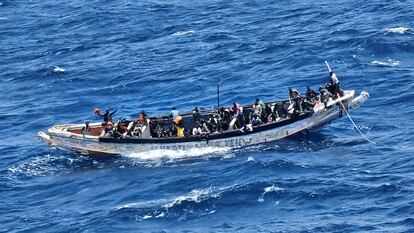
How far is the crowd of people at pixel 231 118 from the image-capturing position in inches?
2598

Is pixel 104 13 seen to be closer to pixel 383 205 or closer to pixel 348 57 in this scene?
pixel 348 57

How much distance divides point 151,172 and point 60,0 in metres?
60.5

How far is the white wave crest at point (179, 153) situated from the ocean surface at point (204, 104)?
4.4 inches

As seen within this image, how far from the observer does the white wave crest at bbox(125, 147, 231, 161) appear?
2574 inches

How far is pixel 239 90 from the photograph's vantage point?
253 ft

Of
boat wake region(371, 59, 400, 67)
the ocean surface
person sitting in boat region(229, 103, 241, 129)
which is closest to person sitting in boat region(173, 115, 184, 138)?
the ocean surface

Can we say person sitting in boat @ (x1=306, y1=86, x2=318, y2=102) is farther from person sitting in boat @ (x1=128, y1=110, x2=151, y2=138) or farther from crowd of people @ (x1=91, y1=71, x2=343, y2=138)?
person sitting in boat @ (x1=128, y1=110, x2=151, y2=138)

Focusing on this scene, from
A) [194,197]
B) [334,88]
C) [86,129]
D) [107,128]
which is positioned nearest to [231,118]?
[334,88]

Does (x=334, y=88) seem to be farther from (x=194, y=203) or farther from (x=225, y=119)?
(x=194, y=203)

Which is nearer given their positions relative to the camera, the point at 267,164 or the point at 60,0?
Result: the point at 267,164

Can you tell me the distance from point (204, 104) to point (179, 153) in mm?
10022

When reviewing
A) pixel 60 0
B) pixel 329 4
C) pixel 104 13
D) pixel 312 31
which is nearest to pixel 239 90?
pixel 312 31

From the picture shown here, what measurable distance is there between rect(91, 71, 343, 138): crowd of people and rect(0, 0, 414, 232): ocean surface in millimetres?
1739

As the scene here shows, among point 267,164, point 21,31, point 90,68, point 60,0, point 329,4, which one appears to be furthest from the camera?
point 60,0
